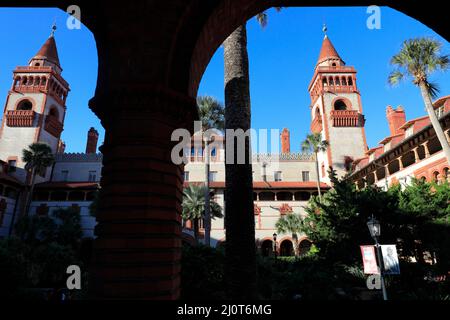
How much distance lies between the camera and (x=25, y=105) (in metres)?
42.8

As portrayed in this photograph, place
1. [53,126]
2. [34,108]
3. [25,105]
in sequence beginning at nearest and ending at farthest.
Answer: [34,108] < [25,105] < [53,126]

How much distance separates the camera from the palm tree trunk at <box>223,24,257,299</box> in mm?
7492

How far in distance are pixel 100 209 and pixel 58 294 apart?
14415mm

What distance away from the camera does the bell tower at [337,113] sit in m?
40.4

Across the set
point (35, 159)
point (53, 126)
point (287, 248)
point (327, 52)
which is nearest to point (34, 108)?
point (53, 126)

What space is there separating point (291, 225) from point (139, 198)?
3438cm

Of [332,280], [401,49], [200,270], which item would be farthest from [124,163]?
[401,49]

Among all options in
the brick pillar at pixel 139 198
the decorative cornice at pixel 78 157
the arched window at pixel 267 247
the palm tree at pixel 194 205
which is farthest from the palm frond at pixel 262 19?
the decorative cornice at pixel 78 157

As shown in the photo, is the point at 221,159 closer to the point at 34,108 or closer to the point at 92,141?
the point at 92,141

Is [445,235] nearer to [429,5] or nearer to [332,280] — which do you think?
[332,280]

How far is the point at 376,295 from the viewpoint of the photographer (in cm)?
1302

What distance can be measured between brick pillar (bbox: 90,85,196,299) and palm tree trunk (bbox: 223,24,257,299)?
3.68m

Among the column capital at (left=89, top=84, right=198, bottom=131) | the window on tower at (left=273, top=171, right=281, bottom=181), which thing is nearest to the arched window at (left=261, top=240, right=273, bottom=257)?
the window on tower at (left=273, top=171, right=281, bottom=181)

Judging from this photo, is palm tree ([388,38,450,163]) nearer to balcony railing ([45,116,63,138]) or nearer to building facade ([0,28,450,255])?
building facade ([0,28,450,255])
